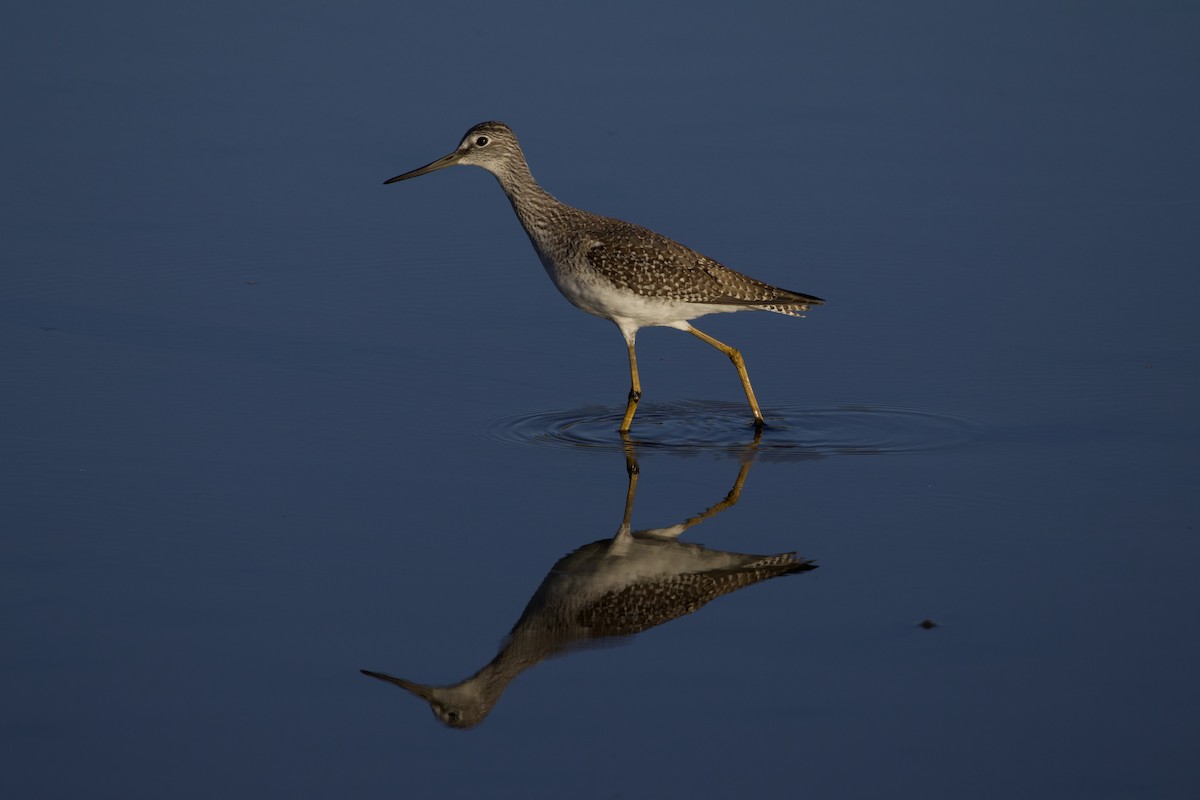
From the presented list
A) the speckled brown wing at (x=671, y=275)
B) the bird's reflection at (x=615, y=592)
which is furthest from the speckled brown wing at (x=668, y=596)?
the speckled brown wing at (x=671, y=275)

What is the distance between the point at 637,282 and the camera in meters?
10.5

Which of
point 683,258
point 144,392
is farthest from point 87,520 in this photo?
point 683,258

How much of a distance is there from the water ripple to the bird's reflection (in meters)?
1.31

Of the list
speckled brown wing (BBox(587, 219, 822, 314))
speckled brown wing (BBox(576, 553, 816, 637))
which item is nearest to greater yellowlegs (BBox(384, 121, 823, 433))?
speckled brown wing (BBox(587, 219, 822, 314))

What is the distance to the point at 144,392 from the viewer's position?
1038cm

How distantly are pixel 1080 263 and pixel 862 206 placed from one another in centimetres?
194

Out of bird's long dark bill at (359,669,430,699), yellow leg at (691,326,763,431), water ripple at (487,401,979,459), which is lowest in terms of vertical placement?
bird's long dark bill at (359,669,430,699)

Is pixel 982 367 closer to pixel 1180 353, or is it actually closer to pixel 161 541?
pixel 1180 353

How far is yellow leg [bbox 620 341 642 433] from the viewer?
10227 mm

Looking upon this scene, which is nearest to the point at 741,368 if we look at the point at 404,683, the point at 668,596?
the point at 668,596

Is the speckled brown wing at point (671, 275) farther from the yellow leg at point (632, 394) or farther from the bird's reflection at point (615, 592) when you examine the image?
the bird's reflection at point (615, 592)

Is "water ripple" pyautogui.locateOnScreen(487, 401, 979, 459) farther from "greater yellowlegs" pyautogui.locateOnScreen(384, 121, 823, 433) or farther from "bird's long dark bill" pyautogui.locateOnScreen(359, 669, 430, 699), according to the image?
"bird's long dark bill" pyautogui.locateOnScreen(359, 669, 430, 699)

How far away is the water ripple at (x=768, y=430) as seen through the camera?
9.91 m

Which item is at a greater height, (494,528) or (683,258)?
(683,258)
